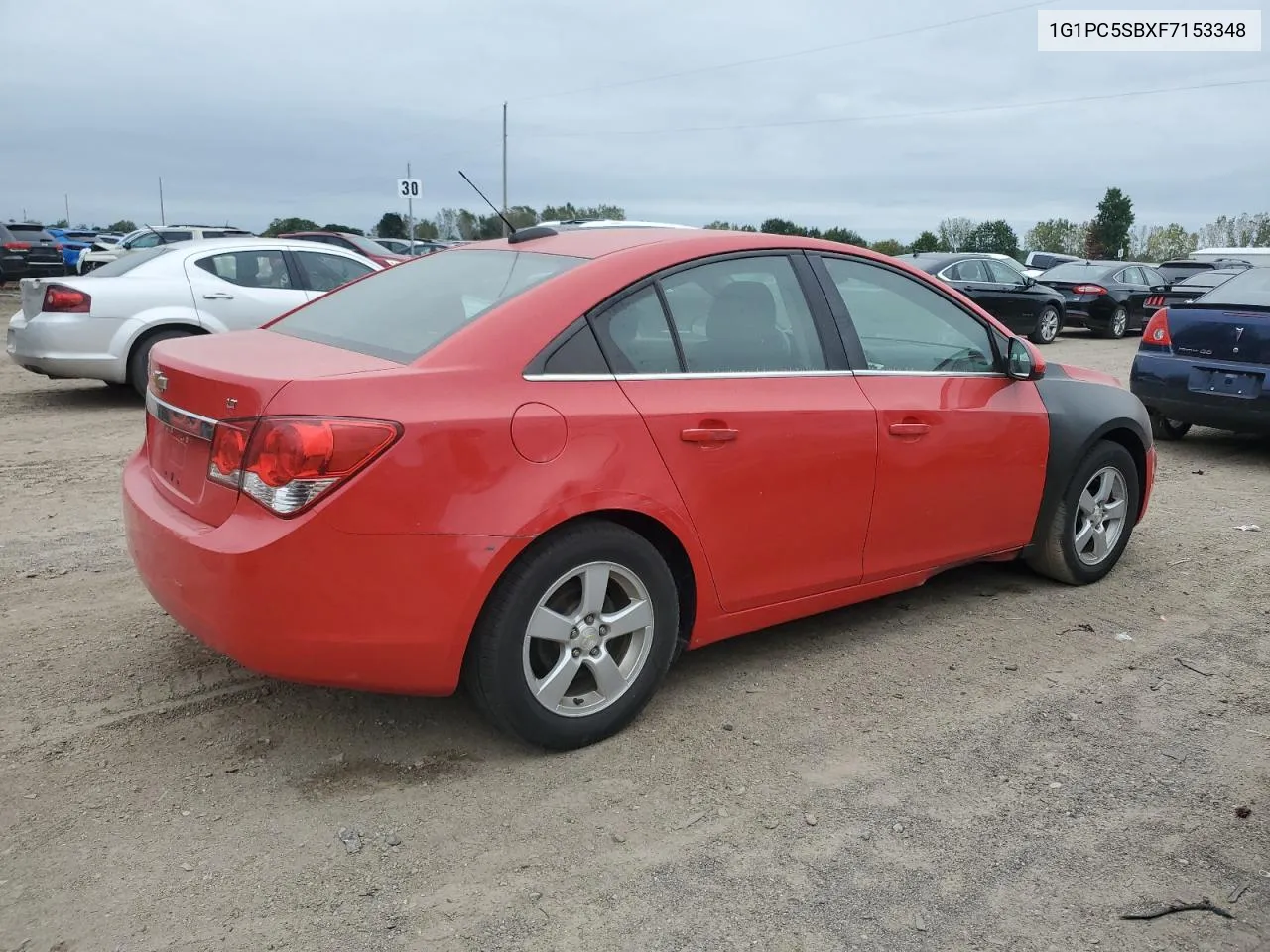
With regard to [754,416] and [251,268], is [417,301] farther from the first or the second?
[251,268]

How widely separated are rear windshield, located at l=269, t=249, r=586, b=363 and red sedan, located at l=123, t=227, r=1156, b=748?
0.02m

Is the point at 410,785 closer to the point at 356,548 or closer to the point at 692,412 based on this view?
the point at 356,548

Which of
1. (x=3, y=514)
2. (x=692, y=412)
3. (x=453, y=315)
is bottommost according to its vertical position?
(x=3, y=514)

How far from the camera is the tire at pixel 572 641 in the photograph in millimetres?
3057

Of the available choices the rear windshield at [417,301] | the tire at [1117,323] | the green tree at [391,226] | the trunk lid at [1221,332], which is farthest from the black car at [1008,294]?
the green tree at [391,226]

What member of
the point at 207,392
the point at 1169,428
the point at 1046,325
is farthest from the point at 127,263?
the point at 1046,325

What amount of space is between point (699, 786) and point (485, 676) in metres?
0.72

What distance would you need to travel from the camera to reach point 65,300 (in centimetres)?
907

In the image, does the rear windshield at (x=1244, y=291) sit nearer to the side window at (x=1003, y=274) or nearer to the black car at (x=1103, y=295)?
the side window at (x=1003, y=274)

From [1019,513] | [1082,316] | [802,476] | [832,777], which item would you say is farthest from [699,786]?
[1082,316]

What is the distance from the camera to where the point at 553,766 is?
10.6ft

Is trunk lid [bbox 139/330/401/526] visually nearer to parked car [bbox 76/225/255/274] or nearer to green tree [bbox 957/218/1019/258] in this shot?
parked car [bbox 76/225/255/274]

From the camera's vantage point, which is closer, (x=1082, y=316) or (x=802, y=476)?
(x=802, y=476)

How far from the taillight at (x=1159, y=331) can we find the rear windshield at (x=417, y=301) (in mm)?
6360
